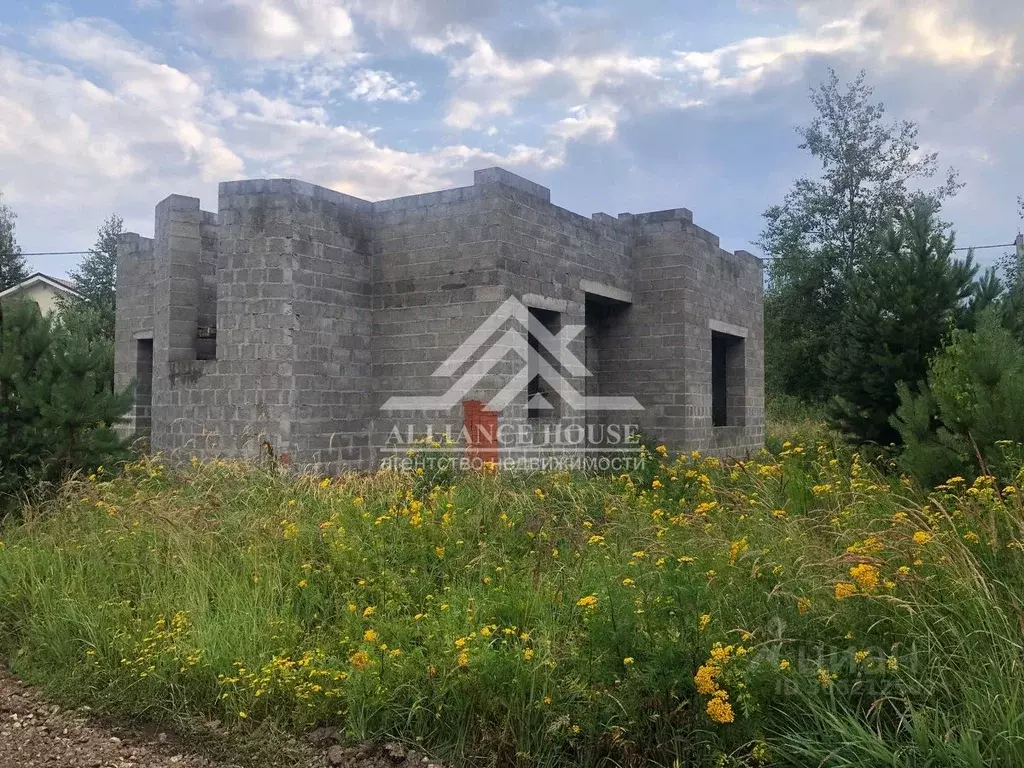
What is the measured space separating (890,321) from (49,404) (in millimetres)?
9709

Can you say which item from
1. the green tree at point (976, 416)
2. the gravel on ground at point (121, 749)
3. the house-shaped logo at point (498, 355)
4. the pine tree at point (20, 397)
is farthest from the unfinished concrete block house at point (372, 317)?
the gravel on ground at point (121, 749)

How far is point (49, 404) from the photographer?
749 cm

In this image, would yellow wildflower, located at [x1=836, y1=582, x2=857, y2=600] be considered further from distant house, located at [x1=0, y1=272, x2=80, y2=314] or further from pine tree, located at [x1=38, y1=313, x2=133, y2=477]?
distant house, located at [x1=0, y1=272, x2=80, y2=314]

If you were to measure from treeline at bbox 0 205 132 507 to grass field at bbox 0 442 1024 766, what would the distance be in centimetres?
153

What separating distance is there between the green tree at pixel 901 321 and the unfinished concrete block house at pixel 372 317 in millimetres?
2525

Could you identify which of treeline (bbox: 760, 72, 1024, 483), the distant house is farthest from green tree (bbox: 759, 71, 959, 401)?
the distant house

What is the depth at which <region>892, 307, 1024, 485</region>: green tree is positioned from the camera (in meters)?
5.71

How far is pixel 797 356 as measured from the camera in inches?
790

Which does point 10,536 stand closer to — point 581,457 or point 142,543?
point 142,543

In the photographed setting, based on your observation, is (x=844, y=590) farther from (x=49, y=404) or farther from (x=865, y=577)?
(x=49, y=404)

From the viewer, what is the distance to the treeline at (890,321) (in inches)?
241

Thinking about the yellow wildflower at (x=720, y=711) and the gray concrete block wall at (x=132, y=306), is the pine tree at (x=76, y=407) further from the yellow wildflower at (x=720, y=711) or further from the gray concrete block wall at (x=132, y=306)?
the yellow wildflower at (x=720, y=711)

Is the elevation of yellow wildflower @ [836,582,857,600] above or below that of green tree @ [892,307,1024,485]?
below

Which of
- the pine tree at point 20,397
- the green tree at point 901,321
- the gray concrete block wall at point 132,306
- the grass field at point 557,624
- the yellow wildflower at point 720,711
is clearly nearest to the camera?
the yellow wildflower at point 720,711
